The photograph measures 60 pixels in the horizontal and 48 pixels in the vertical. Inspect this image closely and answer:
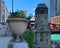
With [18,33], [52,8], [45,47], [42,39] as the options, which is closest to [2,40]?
[18,33]

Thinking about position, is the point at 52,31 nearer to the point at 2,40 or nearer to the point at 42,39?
the point at 42,39

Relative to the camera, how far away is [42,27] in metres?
24.2

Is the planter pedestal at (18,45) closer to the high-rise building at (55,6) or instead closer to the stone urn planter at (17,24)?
the stone urn planter at (17,24)

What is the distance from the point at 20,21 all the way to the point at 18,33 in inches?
8.2

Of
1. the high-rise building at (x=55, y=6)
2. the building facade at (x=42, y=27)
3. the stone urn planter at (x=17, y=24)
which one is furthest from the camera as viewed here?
the high-rise building at (x=55, y=6)

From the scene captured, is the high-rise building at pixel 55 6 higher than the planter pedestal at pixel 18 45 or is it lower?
higher

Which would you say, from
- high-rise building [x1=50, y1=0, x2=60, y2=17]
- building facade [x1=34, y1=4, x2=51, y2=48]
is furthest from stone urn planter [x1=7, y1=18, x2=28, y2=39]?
high-rise building [x1=50, y1=0, x2=60, y2=17]

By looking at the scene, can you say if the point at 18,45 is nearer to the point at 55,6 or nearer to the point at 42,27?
the point at 42,27

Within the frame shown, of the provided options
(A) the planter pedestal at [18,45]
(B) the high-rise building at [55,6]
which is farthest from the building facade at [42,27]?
(A) the planter pedestal at [18,45]

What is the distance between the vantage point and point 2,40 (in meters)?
4.26

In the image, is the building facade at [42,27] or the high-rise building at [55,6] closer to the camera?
the building facade at [42,27]

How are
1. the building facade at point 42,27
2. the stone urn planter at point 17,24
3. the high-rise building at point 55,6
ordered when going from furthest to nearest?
1. the high-rise building at point 55,6
2. the building facade at point 42,27
3. the stone urn planter at point 17,24

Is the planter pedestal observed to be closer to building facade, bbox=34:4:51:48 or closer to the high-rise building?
building facade, bbox=34:4:51:48

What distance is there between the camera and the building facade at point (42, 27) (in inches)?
929
